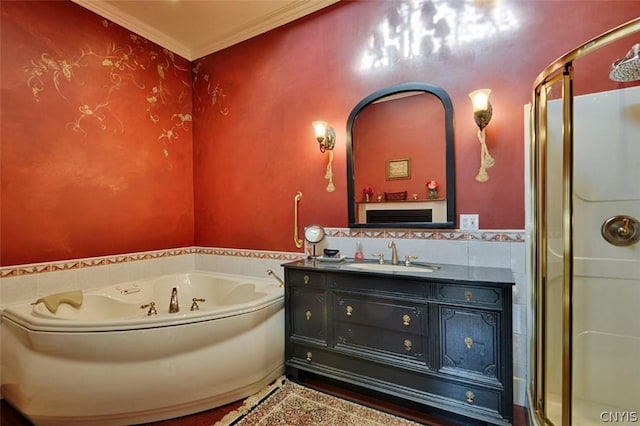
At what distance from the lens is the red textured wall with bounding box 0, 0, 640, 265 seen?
1.81m

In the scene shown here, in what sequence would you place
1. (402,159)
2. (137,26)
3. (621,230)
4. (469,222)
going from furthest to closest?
(137,26), (402,159), (469,222), (621,230)

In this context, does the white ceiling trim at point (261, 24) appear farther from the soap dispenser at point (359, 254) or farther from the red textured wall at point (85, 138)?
the soap dispenser at point (359, 254)

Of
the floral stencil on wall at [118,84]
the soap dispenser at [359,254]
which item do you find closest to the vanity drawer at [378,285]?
the soap dispenser at [359,254]

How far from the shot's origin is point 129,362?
160cm

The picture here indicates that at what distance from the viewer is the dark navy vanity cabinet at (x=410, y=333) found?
4.88 feet

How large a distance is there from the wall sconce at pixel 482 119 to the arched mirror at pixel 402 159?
170 millimetres

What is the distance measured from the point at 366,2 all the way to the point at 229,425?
300 cm

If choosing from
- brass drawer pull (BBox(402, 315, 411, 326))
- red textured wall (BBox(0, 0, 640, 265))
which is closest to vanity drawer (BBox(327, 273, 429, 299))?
brass drawer pull (BBox(402, 315, 411, 326))

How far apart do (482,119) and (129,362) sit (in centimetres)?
246

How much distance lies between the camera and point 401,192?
213 cm

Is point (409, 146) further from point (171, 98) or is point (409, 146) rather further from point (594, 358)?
point (171, 98)

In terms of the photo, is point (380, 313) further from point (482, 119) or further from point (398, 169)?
point (482, 119)

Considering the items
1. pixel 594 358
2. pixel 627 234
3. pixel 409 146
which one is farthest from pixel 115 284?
pixel 627 234

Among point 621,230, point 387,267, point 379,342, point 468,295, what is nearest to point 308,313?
point 379,342
